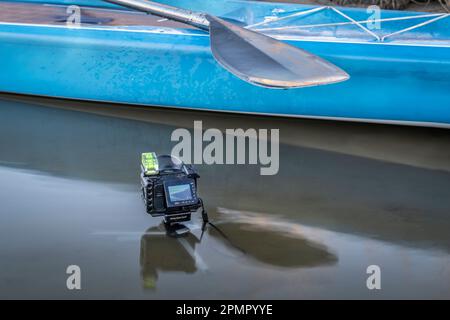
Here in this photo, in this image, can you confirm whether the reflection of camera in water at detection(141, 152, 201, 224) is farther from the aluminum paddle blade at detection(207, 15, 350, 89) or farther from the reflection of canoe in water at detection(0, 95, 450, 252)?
the aluminum paddle blade at detection(207, 15, 350, 89)

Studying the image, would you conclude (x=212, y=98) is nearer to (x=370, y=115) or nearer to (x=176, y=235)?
(x=370, y=115)

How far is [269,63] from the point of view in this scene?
3.32 m

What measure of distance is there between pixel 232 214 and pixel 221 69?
1489 mm

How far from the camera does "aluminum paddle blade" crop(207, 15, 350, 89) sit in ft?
10.3

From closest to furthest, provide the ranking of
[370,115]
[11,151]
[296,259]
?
1. [296,259]
2. [11,151]
3. [370,115]

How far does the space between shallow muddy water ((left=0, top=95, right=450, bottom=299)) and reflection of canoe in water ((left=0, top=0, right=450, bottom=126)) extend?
0.51 ft

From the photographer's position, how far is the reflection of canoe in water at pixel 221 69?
4.71 meters

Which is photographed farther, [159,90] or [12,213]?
[159,90]

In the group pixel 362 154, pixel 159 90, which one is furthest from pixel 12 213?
pixel 362 154

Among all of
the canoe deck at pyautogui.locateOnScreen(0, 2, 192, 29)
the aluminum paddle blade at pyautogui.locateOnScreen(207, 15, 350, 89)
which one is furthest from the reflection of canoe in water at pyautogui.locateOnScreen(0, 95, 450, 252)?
the aluminum paddle blade at pyautogui.locateOnScreen(207, 15, 350, 89)

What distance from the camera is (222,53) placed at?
3.54 meters
